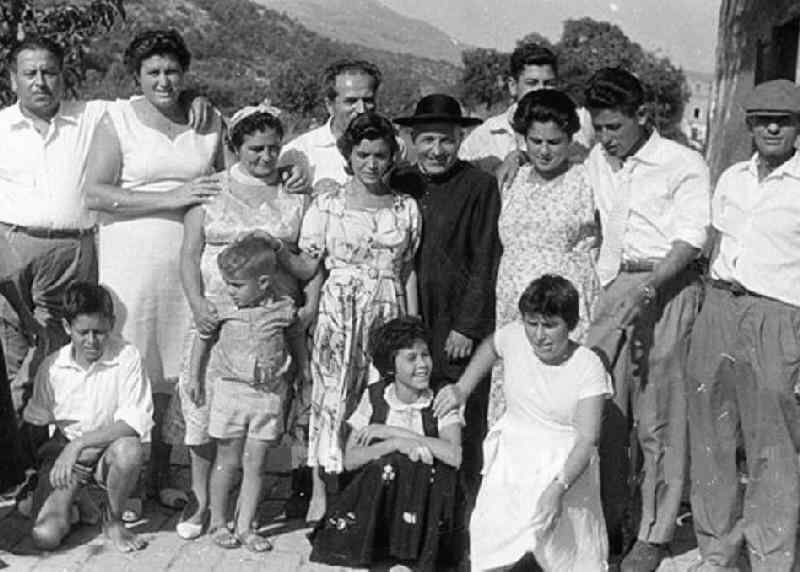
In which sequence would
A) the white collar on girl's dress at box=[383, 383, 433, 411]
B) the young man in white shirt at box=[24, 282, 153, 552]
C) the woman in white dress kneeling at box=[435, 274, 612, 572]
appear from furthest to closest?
1. the young man in white shirt at box=[24, 282, 153, 552]
2. the white collar on girl's dress at box=[383, 383, 433, 411]
3. the woman in white dress kneeling at box=[435, 274, 612, 572]

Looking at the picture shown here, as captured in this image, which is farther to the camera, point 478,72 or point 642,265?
point 478,72

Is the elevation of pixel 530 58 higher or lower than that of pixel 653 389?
higher

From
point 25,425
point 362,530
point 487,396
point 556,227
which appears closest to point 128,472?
point 25,425

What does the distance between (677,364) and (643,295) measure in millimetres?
426

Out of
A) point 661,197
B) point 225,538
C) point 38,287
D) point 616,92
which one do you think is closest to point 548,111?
point 616,92

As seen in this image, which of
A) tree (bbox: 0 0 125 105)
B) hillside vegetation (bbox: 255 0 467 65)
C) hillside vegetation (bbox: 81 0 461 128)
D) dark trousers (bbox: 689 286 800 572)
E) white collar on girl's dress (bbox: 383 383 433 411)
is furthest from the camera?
hillside vegetation (bbox: 255 0 467 65)

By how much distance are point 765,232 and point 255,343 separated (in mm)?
2016

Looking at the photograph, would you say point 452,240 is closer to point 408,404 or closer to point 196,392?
point 408,404

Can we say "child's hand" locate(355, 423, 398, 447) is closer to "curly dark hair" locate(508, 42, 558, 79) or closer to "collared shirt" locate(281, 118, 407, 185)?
"collared shirt" locate(281, 118, 407, 185)

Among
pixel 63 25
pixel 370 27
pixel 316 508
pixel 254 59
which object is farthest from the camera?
pixel 370 27

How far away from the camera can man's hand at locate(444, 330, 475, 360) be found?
5027 millimetres

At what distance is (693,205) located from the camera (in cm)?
468

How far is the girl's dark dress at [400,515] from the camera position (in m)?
4.77

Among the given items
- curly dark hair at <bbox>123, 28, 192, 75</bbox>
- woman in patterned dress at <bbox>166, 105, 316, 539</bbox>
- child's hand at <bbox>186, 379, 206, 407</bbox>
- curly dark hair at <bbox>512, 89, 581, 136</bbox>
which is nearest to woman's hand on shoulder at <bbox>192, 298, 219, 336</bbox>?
woman in patterned dress at <bbox>166, 105, 316, 539</bbox>
